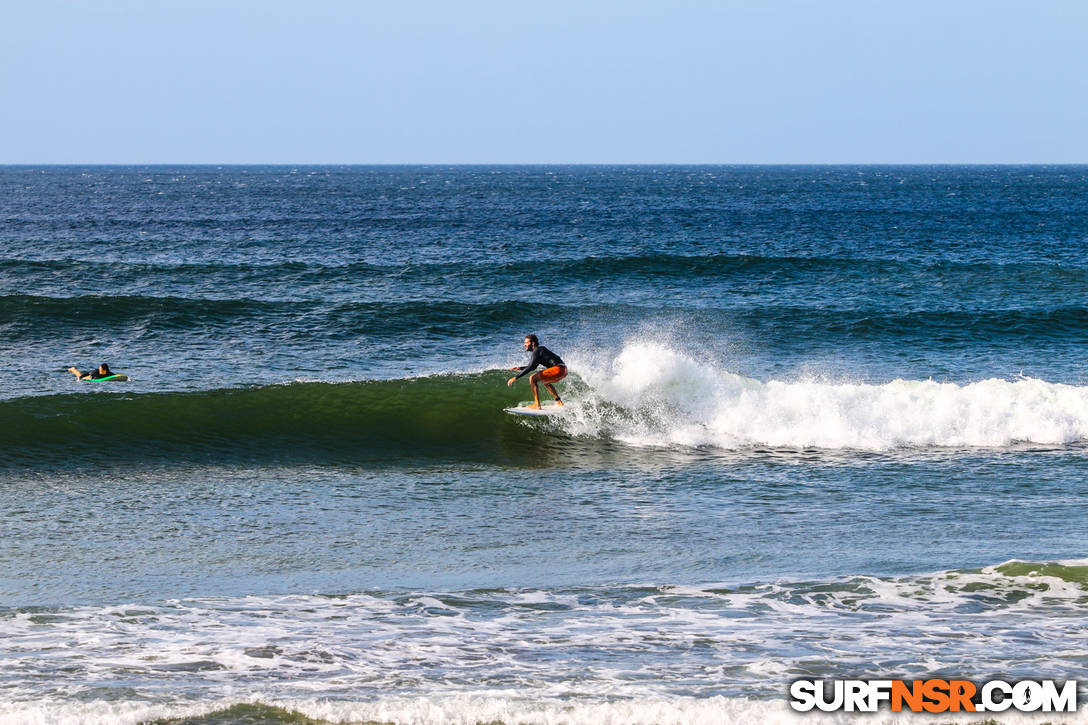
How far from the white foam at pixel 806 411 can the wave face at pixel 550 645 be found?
23.0ft

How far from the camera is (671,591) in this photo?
397 inches

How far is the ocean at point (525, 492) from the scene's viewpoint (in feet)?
26.8

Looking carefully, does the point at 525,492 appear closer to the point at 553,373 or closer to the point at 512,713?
the point at 553,373

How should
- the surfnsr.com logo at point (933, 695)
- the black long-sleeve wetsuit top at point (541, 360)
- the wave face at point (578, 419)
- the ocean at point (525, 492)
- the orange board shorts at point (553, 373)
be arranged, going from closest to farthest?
the surfnsr.com logo at point (933, 695) → the ocean at point (525, 492) → the wave face at point (578, 419) → the black long-sleeve wetsuit top at point (541, 360) → the orange board shorts at point (553, 373)

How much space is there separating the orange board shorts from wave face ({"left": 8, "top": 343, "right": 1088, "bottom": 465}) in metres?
1.10

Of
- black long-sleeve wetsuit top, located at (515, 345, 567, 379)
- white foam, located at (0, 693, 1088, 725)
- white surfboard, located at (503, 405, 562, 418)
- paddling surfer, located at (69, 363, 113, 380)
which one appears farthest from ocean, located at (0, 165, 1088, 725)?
black long-sleeve wetsuit top, located at (515, 345, 567, 379)

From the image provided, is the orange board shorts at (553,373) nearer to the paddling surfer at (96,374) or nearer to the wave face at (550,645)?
the wave face at (550,645)

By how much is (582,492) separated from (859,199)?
292ft

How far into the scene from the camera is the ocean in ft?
26.8

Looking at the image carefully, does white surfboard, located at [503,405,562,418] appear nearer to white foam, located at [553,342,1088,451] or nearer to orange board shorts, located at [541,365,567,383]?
white foam, located at [553,342,1088,451]

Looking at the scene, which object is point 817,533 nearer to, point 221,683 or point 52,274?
point 221,683

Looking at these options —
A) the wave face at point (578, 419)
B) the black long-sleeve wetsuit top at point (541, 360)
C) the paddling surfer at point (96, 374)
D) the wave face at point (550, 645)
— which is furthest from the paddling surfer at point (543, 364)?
the paddling surfer at point (96, 374)

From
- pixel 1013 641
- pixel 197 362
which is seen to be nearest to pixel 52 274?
pixel 197 362

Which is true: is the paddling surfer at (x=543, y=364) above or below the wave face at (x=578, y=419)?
above
